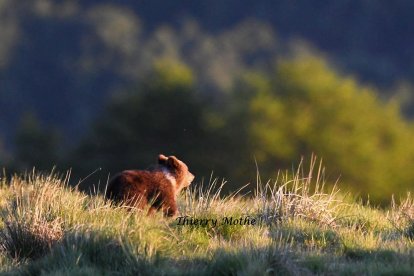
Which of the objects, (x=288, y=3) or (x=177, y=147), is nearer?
(x=177, y=147)

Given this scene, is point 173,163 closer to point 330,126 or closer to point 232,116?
point 232,116

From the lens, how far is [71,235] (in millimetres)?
7227

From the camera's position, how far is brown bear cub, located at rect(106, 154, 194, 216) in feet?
28.2

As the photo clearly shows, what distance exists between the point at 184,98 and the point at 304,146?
4.87 meters

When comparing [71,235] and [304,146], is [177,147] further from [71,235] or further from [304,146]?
[71,235]

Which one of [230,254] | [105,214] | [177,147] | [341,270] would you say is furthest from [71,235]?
[177,147]

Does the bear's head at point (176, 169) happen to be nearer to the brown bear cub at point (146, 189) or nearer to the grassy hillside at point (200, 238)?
the brown bear cub at point (146, 189)

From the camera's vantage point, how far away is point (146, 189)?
8.82m

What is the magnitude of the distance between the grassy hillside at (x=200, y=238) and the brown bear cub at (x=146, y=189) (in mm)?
177

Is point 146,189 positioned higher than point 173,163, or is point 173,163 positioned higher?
point 173,163

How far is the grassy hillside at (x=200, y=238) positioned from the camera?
22.5ft

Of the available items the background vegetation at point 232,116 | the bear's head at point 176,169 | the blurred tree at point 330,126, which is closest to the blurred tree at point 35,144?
the background vegetation at point 232,116

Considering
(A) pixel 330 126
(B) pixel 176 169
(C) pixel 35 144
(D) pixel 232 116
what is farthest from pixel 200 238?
(C) pixel 35 144

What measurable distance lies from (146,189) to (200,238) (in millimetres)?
1180
